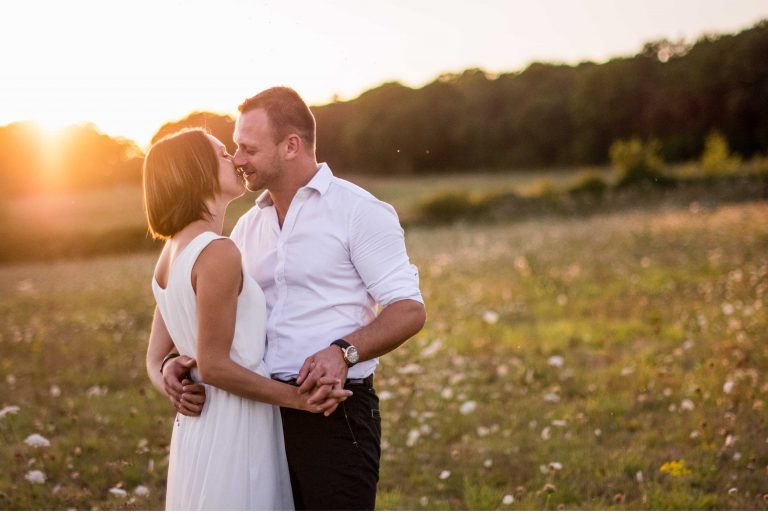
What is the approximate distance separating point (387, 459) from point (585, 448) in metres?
1.38

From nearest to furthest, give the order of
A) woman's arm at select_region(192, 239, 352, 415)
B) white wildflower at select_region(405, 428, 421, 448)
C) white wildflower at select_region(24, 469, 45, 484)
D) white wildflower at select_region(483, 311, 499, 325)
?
woman's arm at select_region(192, 239, 352, 415) < white wildflower at select_region(24, 469, 45, 484) < white wildflower at select_region(405, 428, 421, 448) < white wildflower at select_region(483, 311, 499, 325)

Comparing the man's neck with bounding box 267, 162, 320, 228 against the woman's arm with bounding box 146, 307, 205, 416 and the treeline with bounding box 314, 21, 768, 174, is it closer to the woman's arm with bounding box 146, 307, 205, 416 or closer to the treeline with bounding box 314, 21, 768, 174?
the woman's arm with bounding box 146, 307, 205, 416

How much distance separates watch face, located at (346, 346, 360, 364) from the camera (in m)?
2.71

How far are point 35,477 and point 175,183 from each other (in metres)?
2.91

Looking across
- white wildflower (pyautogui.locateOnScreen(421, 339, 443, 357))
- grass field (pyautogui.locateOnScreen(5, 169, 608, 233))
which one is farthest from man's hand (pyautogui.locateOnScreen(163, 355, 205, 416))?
grass field (pyautogui.locateOnScreen(5, 169, 608, 233))

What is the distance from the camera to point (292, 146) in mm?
2980

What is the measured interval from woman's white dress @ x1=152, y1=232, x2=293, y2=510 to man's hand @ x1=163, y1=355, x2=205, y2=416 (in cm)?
3

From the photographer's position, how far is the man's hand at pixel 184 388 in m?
2.83

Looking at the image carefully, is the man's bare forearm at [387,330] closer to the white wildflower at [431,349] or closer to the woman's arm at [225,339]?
the woman's arm at [225,339]

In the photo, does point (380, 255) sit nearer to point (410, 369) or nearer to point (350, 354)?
point (350, 354)

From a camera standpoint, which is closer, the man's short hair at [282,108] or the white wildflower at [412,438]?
the man's short hair at [282,108]

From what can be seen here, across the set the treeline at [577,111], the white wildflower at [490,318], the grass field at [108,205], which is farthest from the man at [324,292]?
the treeline at [577,111]

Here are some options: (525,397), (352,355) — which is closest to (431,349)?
(525,397)

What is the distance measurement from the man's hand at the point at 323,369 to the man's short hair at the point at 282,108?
87cm
